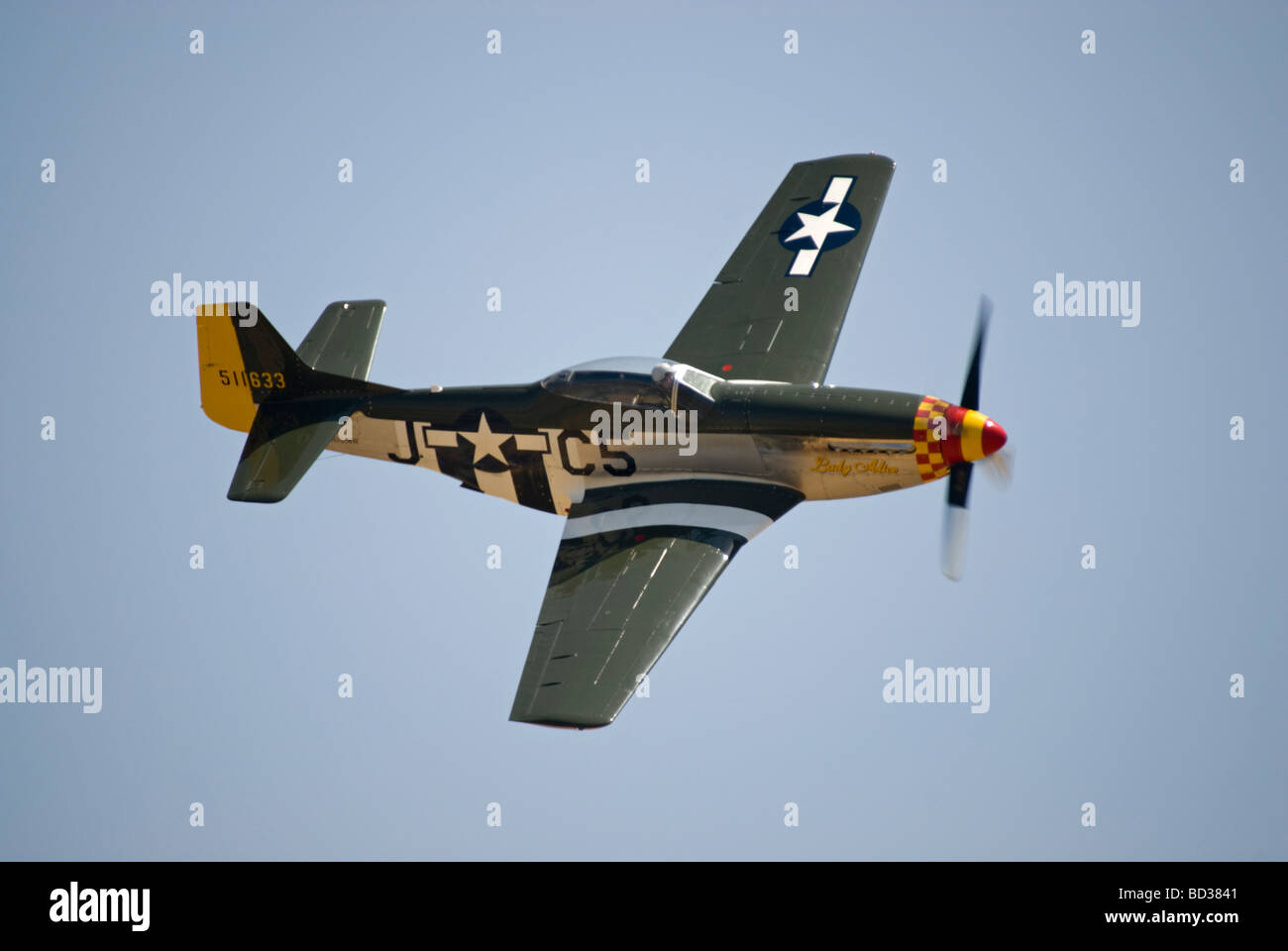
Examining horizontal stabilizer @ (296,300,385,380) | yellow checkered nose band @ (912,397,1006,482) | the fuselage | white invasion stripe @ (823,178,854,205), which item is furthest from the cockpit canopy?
white invasion stripe @ (823,178,854,205)

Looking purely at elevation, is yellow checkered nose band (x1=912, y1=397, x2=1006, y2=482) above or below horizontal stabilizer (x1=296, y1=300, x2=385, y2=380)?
below

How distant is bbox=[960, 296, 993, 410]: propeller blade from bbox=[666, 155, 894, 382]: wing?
2.40 metres

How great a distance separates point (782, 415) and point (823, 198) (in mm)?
5240

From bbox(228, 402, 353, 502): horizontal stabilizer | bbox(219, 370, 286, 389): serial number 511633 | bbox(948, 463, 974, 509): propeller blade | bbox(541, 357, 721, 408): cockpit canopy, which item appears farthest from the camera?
bbox(219, 370, 286, 389): serial number 511633

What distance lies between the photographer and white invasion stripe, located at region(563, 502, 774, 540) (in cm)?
2241

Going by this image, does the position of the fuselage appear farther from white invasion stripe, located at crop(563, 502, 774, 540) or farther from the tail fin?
the tail fin

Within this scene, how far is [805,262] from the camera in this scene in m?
25.7

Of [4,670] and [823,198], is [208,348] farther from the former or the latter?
[823,198]

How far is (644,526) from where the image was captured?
74.1 ft

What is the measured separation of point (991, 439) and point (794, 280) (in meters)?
4.60

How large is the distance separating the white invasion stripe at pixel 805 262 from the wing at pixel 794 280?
0.5 inches

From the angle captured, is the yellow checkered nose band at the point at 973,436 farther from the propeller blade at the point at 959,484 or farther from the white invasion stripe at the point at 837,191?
the white invasion stripe at the point at 837,191

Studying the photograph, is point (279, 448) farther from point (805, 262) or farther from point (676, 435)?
point (805, 262)

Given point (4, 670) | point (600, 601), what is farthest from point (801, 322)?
point (4, 670)
